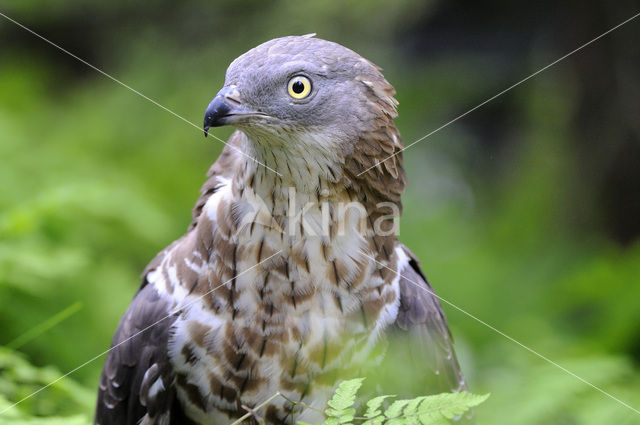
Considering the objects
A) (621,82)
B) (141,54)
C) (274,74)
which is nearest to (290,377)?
(274,74)

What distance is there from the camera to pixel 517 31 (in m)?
8.38

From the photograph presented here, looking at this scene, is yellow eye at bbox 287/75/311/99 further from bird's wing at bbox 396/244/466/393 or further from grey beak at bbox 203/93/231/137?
bird's wing at bbox 396/244/466/393

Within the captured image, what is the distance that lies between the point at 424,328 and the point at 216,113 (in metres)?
1.28

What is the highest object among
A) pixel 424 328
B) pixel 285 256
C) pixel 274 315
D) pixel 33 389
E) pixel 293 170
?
pixel 293 170

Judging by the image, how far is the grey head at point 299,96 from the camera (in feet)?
9.77

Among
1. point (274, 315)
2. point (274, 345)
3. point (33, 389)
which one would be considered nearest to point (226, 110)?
point (274, 315)

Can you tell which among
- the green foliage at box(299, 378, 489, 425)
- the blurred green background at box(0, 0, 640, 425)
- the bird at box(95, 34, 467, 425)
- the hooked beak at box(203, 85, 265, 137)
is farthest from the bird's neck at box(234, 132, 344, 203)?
the blurred green background at box(0, 0, 640, 425)

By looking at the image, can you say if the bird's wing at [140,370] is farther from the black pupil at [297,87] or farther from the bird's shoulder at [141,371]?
the black pupil at [297,87]

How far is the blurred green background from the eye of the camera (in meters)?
4.70

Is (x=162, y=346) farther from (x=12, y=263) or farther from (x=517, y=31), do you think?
(x=517, y=31)

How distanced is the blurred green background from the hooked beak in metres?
1.54

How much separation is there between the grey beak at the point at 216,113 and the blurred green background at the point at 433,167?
1533mm

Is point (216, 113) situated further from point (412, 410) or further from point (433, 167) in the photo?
point (433, 167)

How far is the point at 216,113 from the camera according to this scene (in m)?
2.91
